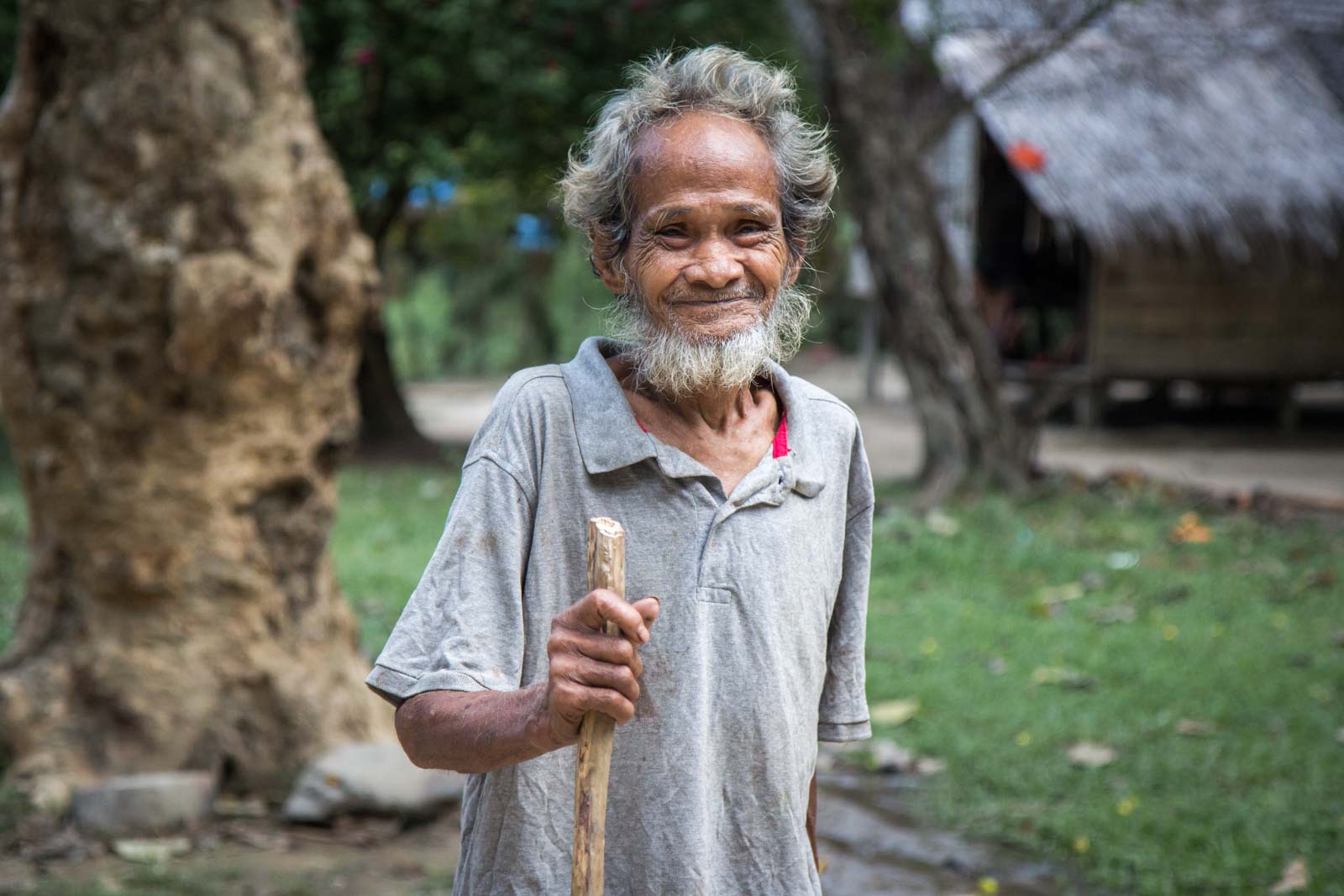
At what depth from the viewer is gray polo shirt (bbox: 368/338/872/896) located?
1.71 metres

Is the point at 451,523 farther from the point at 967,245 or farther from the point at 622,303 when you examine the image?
the point at 967,245

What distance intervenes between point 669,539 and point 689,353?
248mm

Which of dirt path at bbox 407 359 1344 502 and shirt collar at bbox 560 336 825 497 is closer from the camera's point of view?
shirt collar at bbox 560 336 825 497

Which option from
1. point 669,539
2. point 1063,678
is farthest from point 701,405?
point 1063,678

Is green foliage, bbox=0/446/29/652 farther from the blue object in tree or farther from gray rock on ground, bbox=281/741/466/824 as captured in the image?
the blue object in tree

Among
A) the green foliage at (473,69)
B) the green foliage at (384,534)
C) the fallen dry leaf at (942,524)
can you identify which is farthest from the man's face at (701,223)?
the green foliage at (473,69)

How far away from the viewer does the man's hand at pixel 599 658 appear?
1.49m

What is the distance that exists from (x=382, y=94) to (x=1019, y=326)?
24.5 ft

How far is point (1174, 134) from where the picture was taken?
12203 millimetres

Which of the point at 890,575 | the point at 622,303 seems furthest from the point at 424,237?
the point at 622,303

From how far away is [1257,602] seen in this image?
631cm

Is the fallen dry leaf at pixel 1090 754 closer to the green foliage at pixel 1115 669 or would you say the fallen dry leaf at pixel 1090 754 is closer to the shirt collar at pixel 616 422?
the green foliage at pixel 1115 669

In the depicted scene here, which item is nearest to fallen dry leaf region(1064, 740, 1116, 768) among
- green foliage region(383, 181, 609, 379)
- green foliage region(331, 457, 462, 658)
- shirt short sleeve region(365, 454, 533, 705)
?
green foliage region(331, 457, 462, 658)

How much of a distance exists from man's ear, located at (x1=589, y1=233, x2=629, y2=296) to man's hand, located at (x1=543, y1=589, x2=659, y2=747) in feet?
1.84
